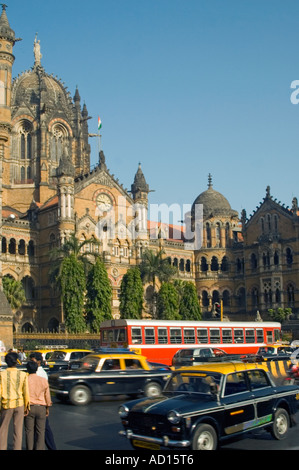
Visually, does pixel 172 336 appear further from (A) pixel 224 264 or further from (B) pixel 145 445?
(A) pixel 224 264

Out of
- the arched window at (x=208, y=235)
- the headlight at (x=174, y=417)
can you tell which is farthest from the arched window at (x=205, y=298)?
the headlight at (x=174, y=417)

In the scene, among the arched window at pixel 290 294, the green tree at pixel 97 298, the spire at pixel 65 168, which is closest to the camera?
the green tree at pixel 97 298

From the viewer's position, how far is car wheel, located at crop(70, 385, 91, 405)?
18062mm

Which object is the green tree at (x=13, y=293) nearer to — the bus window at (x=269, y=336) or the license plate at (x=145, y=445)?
the bus window at (x=269, y=336)

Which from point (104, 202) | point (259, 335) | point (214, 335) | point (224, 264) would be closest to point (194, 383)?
point (214, 335)

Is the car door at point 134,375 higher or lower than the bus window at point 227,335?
lower

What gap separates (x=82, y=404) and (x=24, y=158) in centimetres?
5487

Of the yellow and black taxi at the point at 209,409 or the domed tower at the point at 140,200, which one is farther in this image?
the domed tower at the point at 140,200

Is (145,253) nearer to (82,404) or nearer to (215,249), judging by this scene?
(215,249)

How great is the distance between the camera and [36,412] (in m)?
10.4

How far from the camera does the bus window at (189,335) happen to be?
106 ft

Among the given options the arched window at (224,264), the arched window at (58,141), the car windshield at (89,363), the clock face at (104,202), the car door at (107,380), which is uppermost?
the arched window at (58,141)

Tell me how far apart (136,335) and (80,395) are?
1175 centimetres

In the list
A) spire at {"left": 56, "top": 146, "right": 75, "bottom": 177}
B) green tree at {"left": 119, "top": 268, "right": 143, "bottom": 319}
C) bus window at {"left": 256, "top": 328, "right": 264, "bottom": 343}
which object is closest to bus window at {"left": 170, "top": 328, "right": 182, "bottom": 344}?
bus window at {"left": 256, "top": 328, "right": 264, "bottom": 343}
